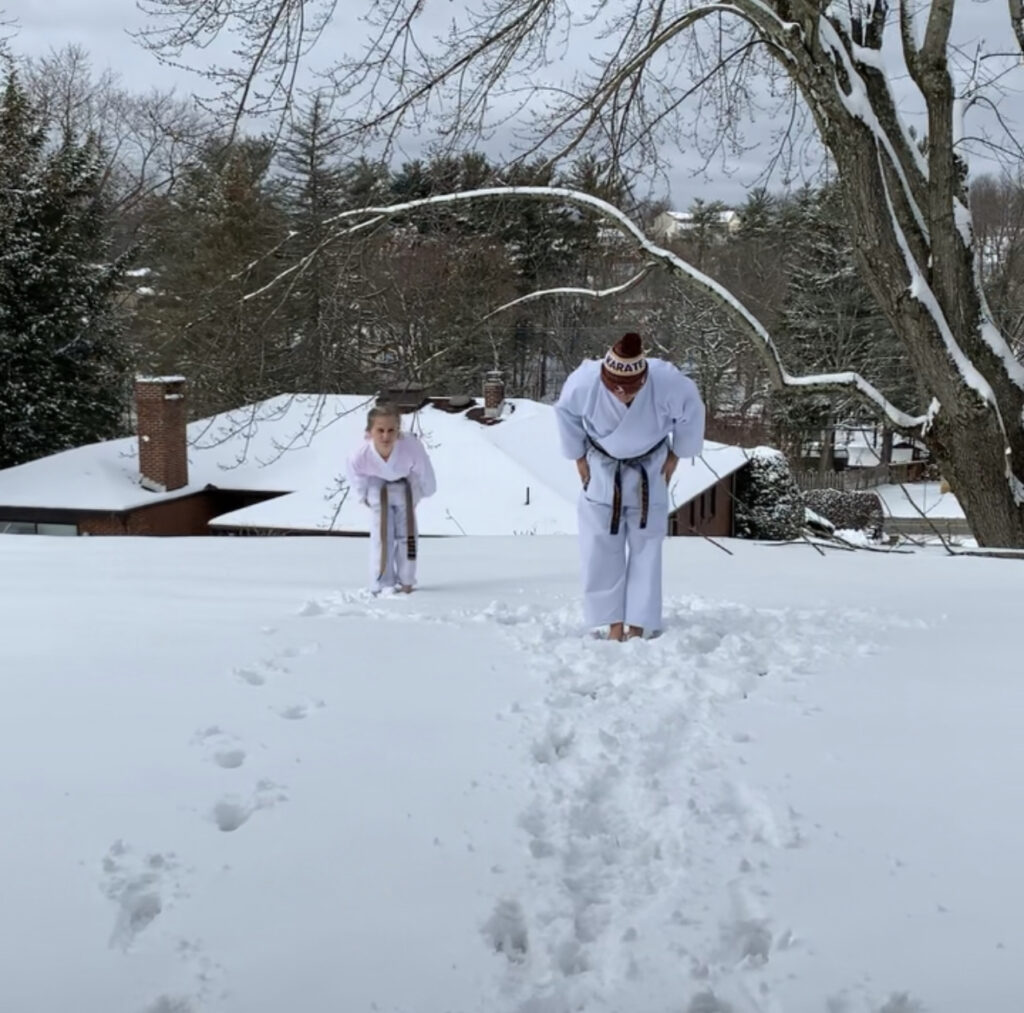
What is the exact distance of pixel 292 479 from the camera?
20.0m

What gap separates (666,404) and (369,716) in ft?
7.41

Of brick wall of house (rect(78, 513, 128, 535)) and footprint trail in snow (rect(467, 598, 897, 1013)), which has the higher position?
brick wall of house (rect(78, 513, 128, 535))

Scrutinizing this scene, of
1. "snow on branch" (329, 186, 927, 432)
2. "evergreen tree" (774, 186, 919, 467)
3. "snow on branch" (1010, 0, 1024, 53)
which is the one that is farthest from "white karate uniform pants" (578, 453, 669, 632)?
"evergreen tree" (774, 186, 919, 467)

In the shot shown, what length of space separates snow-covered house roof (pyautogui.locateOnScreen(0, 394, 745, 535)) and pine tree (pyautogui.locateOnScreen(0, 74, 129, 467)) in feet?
11.0

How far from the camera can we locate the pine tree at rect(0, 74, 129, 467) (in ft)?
78.5

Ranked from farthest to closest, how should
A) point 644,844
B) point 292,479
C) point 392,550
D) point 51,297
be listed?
point 51,297
point 292,479
point 392,550
point 644,844

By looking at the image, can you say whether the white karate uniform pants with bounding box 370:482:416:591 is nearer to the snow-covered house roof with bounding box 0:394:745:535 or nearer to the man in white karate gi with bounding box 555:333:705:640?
the man in white karate gi with bounding box 555:333:705:640

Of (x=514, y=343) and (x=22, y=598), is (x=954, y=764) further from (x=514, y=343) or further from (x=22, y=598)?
(x=514, y=343)

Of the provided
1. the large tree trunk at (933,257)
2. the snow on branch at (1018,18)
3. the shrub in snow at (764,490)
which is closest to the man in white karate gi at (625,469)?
the large tree trunk at (933,257)

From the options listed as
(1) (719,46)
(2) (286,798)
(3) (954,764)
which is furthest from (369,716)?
(1) (719,46)

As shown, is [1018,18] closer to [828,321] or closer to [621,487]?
[621,487]

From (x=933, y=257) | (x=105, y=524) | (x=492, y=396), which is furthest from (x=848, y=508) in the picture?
(x=933, y=257)

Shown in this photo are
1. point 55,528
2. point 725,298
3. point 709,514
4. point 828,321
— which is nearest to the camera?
point 725,298

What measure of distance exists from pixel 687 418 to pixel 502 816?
104 inches
